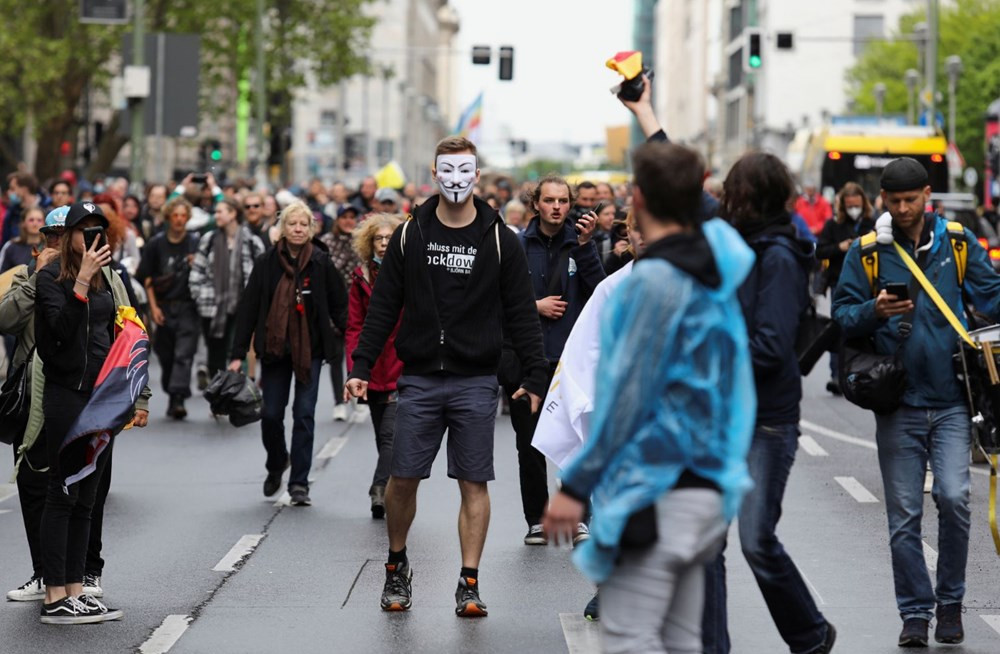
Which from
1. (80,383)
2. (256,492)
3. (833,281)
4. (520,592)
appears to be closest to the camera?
(80,383)

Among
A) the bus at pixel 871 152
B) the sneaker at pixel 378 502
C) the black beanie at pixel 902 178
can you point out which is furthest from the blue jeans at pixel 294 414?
the bus at pixel 871 152

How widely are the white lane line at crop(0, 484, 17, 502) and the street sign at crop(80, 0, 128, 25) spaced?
15781 millimetres

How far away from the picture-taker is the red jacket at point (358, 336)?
10656 millimetres

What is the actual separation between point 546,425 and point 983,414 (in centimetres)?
179

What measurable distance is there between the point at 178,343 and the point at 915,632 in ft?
33.6

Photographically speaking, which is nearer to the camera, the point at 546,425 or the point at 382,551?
the point at 546,425

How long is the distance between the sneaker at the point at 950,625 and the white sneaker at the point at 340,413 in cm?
930

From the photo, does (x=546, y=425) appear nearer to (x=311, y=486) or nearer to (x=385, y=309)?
(x=385, y=309)

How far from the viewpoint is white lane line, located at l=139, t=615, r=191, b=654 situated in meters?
7.33

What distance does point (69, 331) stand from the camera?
7.75 meters

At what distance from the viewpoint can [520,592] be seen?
8.50 meters

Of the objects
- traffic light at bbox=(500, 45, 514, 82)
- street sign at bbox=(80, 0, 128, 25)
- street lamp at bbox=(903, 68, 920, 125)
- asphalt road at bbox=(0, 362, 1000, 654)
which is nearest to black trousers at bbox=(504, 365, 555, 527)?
asphalt road at bbox=(0, 362, 1000, 654)

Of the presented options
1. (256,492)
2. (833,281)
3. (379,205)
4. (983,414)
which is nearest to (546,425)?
(983,414)

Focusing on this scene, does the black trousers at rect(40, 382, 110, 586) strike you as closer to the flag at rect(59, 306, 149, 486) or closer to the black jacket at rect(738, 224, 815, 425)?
the flag at rect(59, 306, 149, 486)
